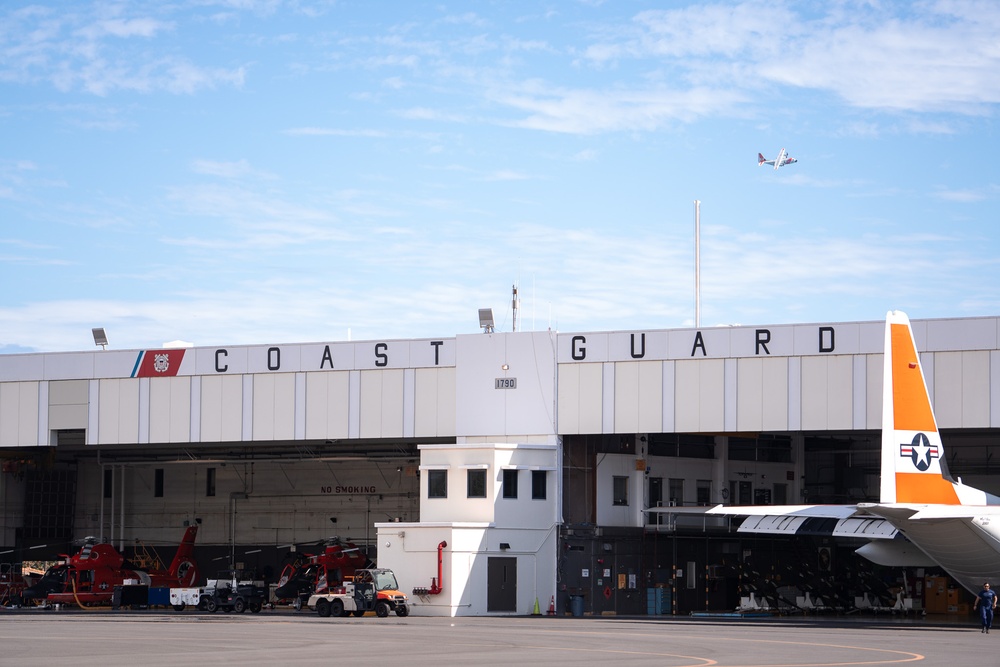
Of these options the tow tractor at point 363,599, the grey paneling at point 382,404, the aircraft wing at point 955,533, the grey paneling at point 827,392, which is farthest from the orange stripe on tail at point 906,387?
the grey paneling at point 382,404

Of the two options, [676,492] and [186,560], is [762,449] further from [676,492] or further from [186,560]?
[186,560]

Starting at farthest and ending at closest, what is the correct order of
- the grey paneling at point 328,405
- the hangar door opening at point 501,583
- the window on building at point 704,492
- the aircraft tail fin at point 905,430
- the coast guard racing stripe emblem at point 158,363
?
the window on building at point 704,492 < the coast guard racing stripe emblem at point 158,363 < the grey paneling at point 328,405 < the hangar door opening at point 501,583 < the aircraft tail fin at point 905,430

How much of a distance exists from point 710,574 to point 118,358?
30.0 m

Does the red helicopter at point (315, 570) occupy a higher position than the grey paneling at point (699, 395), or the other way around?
the grey paneling at point (699, 395)

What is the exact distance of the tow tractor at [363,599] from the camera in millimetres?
50844

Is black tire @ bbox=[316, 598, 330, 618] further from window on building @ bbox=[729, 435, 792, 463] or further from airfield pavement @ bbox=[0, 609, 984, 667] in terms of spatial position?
window on building @ bbox=[729, 435, 792, 463]

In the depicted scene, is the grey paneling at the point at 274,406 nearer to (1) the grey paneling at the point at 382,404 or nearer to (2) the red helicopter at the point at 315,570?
(1) the grey paneling at the point at 382,404

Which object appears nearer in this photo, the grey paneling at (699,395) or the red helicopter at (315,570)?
the grey paneling at (699,395)

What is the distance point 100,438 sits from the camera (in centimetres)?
6353

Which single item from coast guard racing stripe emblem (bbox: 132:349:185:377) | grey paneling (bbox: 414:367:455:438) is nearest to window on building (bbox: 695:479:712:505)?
grey paneling (bbox: 414:367:455:438)

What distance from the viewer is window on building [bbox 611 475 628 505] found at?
60125 mm

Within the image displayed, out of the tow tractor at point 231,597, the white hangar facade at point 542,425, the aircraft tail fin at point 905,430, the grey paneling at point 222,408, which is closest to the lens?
the aircraft tail fin at point 905,430

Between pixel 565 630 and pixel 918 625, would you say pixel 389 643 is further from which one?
pixel 918 625

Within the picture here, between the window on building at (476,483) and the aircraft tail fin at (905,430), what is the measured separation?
18.7 meters
